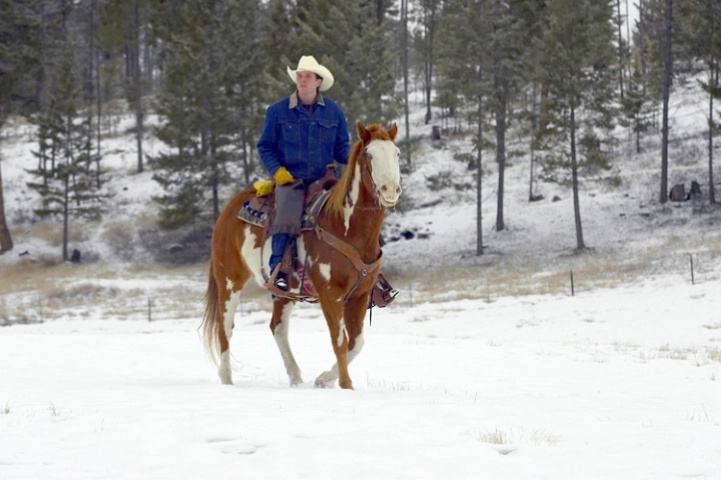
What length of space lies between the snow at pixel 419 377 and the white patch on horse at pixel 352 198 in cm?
173

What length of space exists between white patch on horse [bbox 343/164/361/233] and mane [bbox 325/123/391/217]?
4 centimetres

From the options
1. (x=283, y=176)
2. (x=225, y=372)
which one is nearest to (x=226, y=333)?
(x=225, y=372)

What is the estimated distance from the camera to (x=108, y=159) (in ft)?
179

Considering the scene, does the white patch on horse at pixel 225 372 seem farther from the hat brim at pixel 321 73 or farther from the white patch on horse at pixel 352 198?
the hat brim at pixel 321 73

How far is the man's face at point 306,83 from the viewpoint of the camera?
26.2 feet

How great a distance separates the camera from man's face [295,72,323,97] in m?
7.98

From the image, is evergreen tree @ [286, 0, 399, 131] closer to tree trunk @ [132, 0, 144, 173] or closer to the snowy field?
tree trunk @ [132, 0, 144, 173]

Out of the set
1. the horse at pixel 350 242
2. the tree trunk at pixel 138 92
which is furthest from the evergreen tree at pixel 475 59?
the horse at pixel 350 242

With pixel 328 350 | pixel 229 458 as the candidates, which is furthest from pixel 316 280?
pixel 328 350

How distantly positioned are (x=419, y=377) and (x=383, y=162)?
401 cm

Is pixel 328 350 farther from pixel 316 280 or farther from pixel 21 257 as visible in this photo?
Result: pixel 21 257

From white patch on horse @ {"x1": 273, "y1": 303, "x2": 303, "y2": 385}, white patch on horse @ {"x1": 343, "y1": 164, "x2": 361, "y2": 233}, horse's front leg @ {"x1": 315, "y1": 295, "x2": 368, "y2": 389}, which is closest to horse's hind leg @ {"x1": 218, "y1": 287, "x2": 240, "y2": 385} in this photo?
white patch on horse @ {"x1": 273, "y1": 303, "x2": 303, "y2": 385}

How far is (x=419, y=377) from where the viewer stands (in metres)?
9.77

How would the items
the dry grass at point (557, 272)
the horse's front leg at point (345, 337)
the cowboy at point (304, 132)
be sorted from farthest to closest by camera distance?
1. the dry grass at point (557, 272)
2. the cowboy at point (304, 132)
3. the horse's front leg at point (345, 337)
